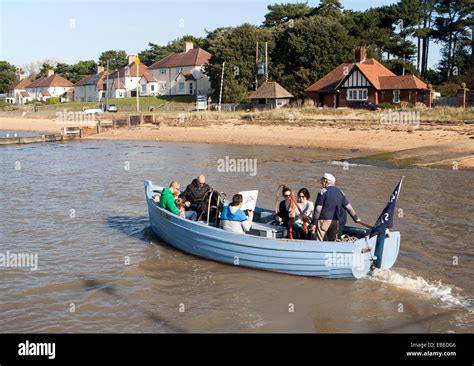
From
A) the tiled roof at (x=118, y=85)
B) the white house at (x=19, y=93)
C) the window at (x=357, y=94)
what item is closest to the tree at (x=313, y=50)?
the window at (x=357, y=94)

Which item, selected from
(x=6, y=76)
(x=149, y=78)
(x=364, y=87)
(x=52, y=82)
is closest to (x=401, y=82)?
(x=364, y=87)

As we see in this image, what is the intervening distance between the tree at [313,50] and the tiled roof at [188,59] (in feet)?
76.6

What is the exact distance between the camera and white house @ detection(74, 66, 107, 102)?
95387 mm

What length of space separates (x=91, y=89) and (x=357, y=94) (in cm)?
5847

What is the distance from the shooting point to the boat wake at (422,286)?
10.4m

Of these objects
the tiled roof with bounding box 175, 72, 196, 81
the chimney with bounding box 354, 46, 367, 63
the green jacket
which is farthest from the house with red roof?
the green jacket

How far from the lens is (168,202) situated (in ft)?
45.1

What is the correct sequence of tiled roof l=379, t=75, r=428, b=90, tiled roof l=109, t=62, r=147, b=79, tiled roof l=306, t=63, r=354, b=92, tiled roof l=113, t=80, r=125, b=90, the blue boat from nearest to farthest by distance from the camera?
the blue boat
tiled roof l=379, t=75, r=428, b=90
tiled roof l=306, t=63, r=354, b=92
tiled roof l=113, t=80, r=125, b=90
tiled roof l=109, t=62, r=147, b=79

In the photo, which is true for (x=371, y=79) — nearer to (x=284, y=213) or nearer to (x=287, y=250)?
(x=284, y=213)

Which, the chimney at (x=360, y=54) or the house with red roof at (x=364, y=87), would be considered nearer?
the house with red roof at (x=364, y=87)

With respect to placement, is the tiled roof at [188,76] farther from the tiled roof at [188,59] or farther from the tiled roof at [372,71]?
the tiled roof at [372,71]

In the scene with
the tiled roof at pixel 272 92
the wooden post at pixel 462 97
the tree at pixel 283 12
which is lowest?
the wooden post at pixel 462 97

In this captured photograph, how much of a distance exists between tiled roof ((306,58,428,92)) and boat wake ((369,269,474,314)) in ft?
141

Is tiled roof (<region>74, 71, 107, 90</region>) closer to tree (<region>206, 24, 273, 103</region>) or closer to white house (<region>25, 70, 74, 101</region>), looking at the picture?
white house (<region>25, 70, 74, 101</region>)
